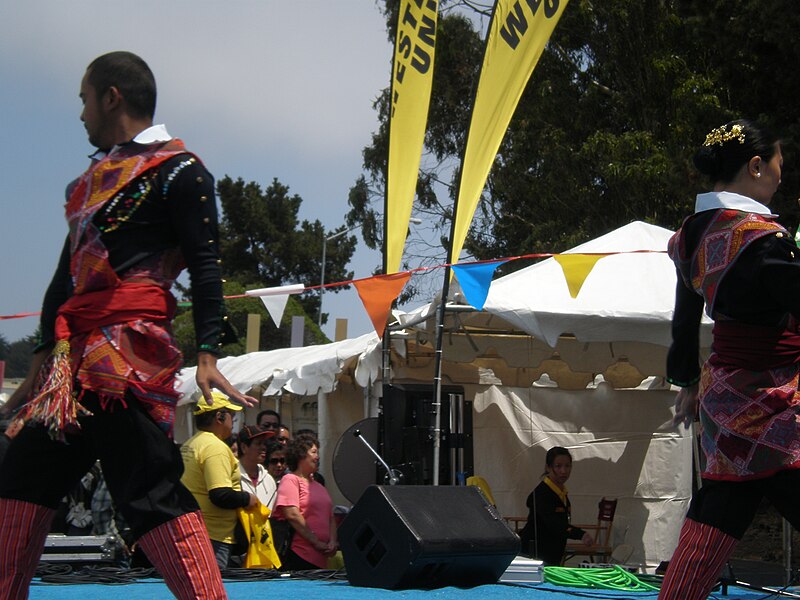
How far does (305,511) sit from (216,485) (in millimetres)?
937

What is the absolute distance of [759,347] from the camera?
2871mm

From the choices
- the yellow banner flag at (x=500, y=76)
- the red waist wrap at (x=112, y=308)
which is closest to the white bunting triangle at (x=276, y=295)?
the yellow banner flag at (x=500, y=76)

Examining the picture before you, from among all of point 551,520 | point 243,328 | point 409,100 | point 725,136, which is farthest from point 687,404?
point 243,328

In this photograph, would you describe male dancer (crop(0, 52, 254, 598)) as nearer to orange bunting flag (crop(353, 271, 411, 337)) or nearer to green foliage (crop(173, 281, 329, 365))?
orange bunting flag (crop(353, 271, 411, 337))

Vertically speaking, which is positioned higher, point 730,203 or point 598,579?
point 730,203

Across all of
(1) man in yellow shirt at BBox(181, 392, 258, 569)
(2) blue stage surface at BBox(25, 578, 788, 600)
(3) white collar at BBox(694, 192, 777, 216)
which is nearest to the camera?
(3) white collar at BBox(694, 192, 777, 216)

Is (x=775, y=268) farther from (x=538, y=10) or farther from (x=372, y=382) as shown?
(x=372, y=382)

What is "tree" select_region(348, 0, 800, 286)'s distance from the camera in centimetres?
1460

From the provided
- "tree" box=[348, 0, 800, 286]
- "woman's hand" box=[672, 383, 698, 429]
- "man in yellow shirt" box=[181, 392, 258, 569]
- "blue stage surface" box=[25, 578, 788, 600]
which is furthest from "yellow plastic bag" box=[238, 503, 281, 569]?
"tree" box=[348, 0, 800, 286]

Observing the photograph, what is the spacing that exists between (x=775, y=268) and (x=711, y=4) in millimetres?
12501

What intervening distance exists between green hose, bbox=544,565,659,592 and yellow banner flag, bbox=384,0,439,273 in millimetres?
3248

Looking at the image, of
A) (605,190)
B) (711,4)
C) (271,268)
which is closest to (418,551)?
(711,4)

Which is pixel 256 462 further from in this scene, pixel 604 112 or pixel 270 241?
pixel 270 241

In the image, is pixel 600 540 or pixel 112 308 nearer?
pixel 112 308
